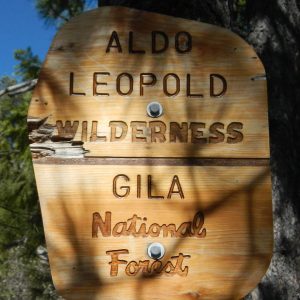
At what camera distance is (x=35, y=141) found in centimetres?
131

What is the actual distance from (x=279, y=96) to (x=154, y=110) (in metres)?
0.66

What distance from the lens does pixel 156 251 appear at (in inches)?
50.1

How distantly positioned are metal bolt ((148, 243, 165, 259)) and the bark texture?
0.48 metres

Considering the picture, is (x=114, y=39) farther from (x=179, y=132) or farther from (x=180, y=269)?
(x=180, y=269)

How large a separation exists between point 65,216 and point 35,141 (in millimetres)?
199

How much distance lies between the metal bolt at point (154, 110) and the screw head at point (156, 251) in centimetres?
31

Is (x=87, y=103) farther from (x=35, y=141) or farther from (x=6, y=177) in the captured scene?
(x=6, y=177)

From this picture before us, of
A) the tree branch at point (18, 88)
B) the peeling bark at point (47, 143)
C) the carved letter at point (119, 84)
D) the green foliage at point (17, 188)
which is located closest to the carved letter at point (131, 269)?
the peeling bark at point (47, 143)

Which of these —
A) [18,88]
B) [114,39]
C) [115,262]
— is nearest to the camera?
[115,262]

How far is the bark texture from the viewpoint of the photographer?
1.61m

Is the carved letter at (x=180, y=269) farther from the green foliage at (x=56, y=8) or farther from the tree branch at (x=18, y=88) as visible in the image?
the green foliage at (x=56, y=8)

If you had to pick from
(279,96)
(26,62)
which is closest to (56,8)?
(26,62)

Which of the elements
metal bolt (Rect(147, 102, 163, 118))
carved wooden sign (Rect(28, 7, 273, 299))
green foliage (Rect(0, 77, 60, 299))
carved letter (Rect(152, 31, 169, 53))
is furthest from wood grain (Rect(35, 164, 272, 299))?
green foliage (Rect(0, 77, 60, 299))

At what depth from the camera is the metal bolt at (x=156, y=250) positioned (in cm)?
127
